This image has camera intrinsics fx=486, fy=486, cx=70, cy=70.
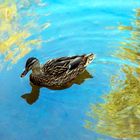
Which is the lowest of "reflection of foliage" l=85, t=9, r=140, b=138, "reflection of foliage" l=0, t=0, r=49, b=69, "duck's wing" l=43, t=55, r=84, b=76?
"reflection of foliage" l=85, t=9, r=140, b=138

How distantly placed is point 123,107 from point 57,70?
142 cm

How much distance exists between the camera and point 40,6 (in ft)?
31.9

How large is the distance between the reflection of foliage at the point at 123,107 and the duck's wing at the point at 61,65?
729 mm

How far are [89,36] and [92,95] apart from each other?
1.67m

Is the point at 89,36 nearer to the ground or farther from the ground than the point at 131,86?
farther from the ground

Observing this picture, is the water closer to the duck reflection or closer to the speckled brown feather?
the duck reflection

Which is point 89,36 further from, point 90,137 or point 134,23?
point 90,137

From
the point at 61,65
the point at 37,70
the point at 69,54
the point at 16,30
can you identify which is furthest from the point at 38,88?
the point at 16,30

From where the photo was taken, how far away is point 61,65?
7801 millimetres

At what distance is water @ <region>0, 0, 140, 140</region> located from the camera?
21.8ft

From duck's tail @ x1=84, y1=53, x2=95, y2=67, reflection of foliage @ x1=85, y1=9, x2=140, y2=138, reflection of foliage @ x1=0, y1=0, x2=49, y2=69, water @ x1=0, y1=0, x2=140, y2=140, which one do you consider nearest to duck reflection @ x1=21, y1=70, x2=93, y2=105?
water @ x1=0, y1=0, x2=140, y2=140

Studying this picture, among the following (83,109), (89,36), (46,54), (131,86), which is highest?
(89,36)

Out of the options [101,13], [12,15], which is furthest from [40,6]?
[101,13]

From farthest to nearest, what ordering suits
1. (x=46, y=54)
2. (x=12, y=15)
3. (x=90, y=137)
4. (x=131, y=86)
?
(x=12, y=15) → (x=46, y=54) → (x=131, y=86) → (x=90, y=137)
